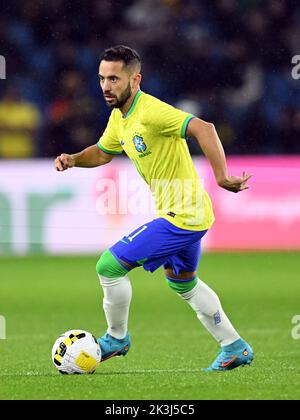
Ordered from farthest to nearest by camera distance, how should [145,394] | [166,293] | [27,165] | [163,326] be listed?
[27,165] < [166,293] < [163,326] < [145,394]

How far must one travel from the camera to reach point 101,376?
6.07 meters

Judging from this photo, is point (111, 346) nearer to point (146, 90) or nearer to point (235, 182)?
point (235, 182)

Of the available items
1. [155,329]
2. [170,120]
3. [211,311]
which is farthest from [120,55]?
[155,329]

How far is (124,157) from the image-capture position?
14.1 meters

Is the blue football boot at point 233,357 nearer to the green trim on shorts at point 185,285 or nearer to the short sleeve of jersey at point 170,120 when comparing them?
the green trim on shorts at point 185,285

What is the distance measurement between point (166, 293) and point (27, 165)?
3.47 meters

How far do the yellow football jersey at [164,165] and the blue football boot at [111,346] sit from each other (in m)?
0.79

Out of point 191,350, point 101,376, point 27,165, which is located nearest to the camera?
point 101,376

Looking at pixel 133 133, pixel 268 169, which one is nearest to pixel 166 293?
pixel 268 169

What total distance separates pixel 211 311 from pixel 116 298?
2.12 ft

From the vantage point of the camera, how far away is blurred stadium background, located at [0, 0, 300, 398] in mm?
11523

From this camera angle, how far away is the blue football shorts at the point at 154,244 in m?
6.11

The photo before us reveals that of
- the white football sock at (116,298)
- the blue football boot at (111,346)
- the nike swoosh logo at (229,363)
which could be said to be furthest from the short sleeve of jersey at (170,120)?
the nike swoosh logo at (229,363)

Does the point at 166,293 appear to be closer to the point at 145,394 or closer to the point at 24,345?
the point at 24,345
